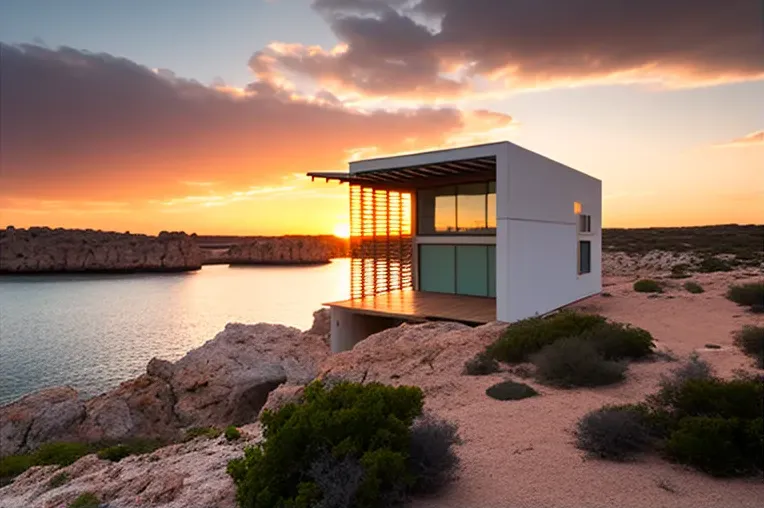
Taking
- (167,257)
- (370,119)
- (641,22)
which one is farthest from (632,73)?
(167,257)

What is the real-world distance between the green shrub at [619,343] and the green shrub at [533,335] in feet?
1.43

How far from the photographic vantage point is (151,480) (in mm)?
5203

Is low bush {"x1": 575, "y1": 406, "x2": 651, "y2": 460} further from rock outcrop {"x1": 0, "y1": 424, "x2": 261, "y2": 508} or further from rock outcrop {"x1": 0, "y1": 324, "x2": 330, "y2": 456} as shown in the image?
rock outcrop {"x1": 0, "y1": 324, "x2": 330, "y2": 456}

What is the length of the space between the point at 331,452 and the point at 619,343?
260 inches

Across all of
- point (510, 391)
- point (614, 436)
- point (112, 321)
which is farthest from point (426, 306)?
point (112, 321)

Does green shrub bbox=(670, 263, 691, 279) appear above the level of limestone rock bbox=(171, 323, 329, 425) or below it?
above

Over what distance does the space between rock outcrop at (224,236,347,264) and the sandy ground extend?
9395 centimetres

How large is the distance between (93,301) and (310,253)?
61.8m

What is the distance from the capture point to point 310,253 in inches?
4166

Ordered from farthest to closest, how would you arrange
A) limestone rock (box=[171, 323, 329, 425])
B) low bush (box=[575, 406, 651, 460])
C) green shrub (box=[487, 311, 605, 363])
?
limestone rock (box=[171, 323, 329, 425]) < green shrub (box=[487, 311, 605, 363]) < low bush (box=[575, 406, 651, 460])

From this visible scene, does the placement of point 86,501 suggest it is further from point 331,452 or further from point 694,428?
point 694,428

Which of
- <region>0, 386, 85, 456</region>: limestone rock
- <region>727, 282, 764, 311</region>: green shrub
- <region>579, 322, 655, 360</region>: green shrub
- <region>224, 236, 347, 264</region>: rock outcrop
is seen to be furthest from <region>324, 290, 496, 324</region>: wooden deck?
<region>224, 236, 347, 264</region>: rock outcrop

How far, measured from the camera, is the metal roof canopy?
43.8ft

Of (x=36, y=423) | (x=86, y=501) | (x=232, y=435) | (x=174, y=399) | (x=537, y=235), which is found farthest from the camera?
(x=537, y=235)
